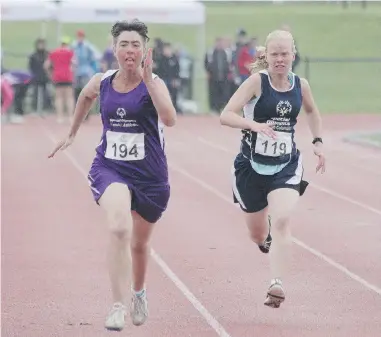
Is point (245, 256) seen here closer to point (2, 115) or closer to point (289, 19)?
point (2, 115)

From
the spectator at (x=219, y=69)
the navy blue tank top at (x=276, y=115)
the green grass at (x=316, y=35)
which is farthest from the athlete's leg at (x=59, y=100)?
the navy blue tank top at (x=276, y=115)

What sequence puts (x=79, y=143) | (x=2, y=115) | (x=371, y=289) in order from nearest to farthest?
(x=371, y=289), (x=79, y=143), (x=2, y=115)

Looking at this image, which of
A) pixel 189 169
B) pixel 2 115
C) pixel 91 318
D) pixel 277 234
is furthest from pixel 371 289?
pixel 2 115

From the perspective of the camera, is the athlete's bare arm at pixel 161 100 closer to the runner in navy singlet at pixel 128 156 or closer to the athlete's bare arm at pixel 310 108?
the runner in navy singlet at pixel 128 156

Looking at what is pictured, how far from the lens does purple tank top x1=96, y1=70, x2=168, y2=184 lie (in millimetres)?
7793

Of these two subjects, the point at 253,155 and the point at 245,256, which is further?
the point at 245,256

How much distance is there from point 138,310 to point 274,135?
1.42 meters

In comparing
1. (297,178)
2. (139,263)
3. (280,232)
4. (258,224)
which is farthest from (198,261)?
(139,263)

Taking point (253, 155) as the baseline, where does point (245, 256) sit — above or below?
below

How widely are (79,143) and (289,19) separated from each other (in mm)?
40449

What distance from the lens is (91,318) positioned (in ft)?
27.6

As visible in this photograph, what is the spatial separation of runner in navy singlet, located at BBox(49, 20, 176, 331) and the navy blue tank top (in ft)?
3.28

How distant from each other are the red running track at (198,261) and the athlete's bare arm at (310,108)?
119 centimetres

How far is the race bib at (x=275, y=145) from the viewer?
8703 millimetres
